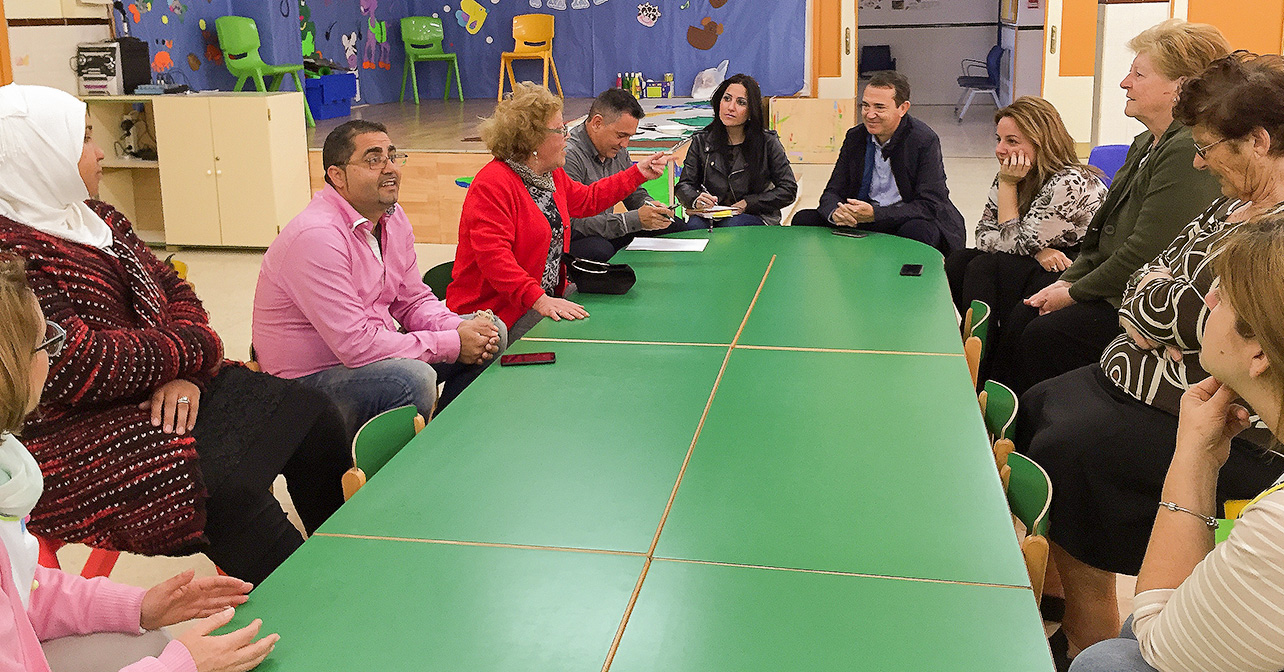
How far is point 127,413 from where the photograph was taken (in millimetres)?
2305

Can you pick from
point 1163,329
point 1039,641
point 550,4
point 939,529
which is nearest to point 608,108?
point 1163,329

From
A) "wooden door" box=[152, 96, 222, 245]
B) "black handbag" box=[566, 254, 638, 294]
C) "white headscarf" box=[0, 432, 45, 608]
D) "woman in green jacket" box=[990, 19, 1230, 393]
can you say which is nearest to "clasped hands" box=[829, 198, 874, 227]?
"woman in green jacket" box=[990, 19, 1230, 393]

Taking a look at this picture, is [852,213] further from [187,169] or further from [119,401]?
[187,169]

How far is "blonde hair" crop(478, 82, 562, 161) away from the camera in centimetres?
365

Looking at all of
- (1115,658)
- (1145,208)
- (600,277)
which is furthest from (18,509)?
(1145,208)

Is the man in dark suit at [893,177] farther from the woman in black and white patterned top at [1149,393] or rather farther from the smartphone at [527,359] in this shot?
the smartphone at [527,359]

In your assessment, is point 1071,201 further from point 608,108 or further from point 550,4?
point 550,4

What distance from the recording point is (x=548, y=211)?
3910 millimetres

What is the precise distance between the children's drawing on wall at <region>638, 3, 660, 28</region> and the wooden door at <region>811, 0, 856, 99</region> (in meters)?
2.16

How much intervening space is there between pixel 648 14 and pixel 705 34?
28.8 inches

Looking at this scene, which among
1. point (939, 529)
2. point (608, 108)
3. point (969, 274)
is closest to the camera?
point (939, 529)

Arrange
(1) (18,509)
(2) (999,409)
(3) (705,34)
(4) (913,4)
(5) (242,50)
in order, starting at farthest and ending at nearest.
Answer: (4) (913,4)
(3) (705,34)
(5) (242,50)
(2) (999,409)
(1) (18,509)

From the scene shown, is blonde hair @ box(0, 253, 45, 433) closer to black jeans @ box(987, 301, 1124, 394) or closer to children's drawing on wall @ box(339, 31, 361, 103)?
black jeans @ box(987, 301, 1124, 394)

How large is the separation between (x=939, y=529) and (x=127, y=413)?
1.69 metres
